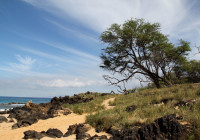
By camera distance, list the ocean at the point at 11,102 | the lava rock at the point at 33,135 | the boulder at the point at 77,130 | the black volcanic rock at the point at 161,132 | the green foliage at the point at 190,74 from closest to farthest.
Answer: the black volcanic rock at the point at 161,132 < the lava rock at the point at 33,135 < the boulder at the point at 77,130 < the ocean at the point at 11,102 < the green foliage at the point at 190,74

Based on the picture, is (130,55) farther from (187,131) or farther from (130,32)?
(187,131)

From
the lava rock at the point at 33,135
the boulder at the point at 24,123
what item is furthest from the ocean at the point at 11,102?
the lava rock at the point at 33,135

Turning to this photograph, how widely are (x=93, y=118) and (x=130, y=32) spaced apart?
1478cm

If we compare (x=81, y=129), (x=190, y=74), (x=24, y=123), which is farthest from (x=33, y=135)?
(x=190, y=74)

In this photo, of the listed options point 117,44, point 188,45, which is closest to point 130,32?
point 117,44

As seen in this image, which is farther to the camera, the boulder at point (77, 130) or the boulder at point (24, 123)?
the boulder at point (24, 123)

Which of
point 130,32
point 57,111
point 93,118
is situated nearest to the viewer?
point 93,118

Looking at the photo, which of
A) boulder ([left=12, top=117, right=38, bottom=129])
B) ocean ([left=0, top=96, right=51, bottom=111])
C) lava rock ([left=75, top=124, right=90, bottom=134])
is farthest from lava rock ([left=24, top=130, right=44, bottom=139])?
ocean ([left=0, top=96, right=51, bottom=111])

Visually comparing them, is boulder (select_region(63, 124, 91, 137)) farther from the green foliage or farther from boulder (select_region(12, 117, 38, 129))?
the green foliage

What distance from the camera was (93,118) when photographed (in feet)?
22.6

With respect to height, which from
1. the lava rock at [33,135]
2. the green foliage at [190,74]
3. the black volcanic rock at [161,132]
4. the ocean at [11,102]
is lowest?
the ocean at [11,102]

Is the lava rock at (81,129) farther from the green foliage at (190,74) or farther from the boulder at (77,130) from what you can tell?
the green foliage at (190,74)

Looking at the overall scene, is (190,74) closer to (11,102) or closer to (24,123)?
(24,123)

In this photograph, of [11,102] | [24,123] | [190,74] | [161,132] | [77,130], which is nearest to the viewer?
[161,132]
